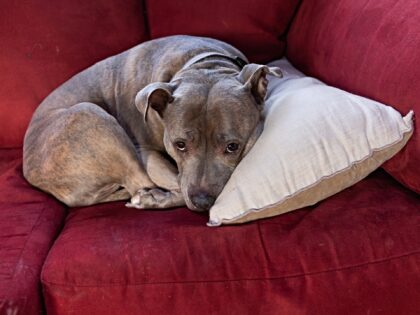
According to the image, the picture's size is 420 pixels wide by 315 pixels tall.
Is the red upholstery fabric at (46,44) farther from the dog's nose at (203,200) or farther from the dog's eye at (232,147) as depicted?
the dog's nose at (203,200)

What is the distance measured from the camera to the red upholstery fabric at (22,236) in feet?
4.85

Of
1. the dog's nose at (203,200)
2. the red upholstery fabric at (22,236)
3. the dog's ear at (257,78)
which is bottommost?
the red upholstery fabric at (22,236)

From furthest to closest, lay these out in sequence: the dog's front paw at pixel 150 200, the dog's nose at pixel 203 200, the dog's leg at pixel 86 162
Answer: the dog's leg at pixel 86 162 → the dog's front paw at pixel 150 200 → the dog's nose at pixel 203 200

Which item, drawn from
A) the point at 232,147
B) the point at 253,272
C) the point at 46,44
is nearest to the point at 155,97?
the point at 232,147

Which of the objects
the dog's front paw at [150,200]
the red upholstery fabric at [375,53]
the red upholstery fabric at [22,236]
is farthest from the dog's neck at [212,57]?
the red upholstery fabric at [22,236]

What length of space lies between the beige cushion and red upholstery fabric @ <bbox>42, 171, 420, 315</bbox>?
9cm

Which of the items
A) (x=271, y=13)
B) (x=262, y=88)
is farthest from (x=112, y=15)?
(x=262, y=88)

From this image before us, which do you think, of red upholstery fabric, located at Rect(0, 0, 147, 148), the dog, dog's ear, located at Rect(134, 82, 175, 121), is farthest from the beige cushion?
red upholstery fabric, located at Rect(0, 0, 147, 148)

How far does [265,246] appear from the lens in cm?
154

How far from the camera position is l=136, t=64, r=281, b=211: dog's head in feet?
5.95

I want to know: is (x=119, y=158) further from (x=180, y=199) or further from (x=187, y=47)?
(x=187, y=47)

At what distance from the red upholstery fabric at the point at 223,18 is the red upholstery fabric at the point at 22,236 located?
956 millimetres

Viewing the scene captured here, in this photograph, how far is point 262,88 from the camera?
1.92 meters

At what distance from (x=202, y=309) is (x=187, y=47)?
114 centimetres
